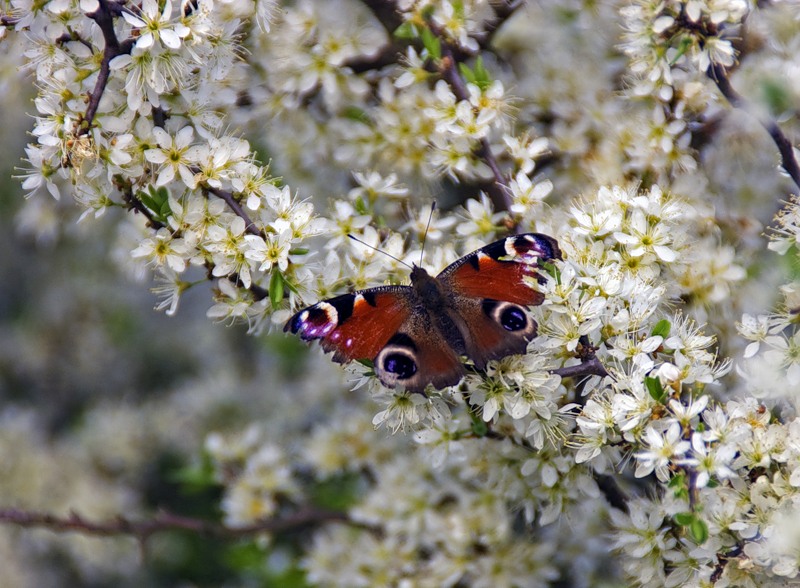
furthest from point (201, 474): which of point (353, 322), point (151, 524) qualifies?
point (353, 322)

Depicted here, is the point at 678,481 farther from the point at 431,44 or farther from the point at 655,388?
the point at 431,44

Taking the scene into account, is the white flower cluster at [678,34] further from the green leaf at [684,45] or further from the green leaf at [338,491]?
the green leaf at [338,491]

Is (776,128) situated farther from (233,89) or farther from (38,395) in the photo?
(38,395)

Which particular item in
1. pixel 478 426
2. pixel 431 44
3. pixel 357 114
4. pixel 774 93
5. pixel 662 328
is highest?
Answer: pixel 774 93

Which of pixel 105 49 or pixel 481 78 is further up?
pixel 105 49

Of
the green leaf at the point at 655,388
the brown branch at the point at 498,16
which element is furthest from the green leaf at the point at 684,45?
the green leaf at the point at 655,388

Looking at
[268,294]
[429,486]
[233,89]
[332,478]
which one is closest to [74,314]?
[332,478]
